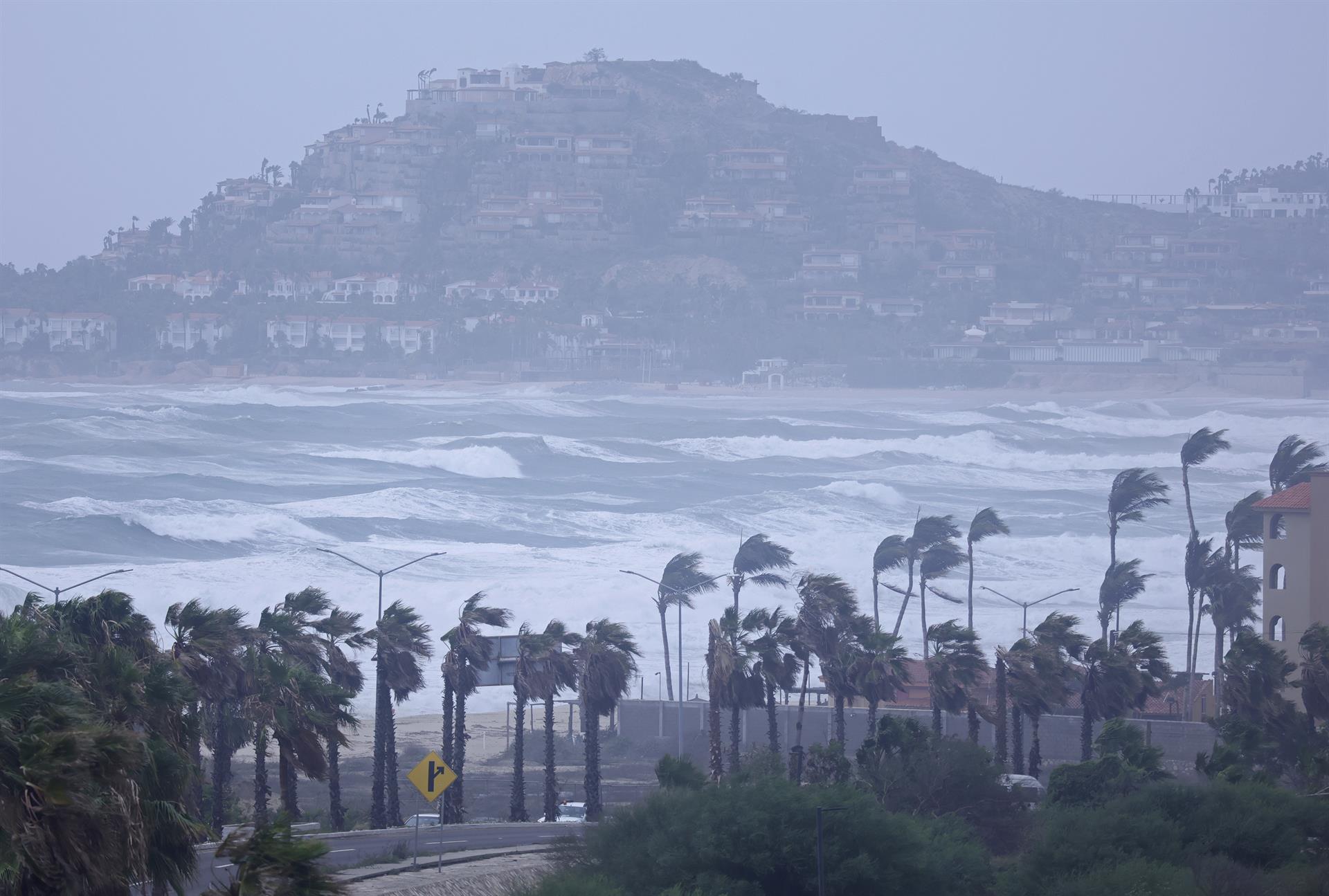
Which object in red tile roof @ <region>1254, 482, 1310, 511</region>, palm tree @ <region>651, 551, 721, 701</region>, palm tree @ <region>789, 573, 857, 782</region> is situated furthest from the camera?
palm tree @ <region>651, 551, 721, 701</region>

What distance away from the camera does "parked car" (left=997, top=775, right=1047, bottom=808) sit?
23906 mm

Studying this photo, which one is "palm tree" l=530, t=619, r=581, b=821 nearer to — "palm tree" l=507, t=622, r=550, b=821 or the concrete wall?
"palm tree" l=507, t=622, r=550, b=821

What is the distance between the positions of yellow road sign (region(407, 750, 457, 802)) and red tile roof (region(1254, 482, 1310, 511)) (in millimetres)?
21318

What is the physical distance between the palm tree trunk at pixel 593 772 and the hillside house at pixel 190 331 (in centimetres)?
16511

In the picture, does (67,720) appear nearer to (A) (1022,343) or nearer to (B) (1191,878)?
(B) (1191,878)

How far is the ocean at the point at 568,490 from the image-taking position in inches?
2247

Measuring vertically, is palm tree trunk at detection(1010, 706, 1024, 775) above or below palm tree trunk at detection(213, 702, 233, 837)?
below

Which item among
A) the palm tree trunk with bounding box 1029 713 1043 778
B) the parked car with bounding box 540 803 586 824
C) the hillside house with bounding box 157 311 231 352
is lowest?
the parked car with bounding box 540 803 586 824

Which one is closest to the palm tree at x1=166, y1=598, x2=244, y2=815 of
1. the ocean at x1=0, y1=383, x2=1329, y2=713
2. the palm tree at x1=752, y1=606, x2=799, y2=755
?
the palm tree at x1=752, y1=606, x2=799, y2=755

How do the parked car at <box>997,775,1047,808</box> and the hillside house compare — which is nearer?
the parked car at <box>997,775,1047,808</box>

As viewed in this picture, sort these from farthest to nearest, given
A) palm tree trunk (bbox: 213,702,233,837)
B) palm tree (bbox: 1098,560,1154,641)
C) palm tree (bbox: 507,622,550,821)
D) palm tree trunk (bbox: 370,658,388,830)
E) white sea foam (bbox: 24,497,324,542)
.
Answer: white sea foam (bbox: 24,497,324,542) < palm tree (bbox: 1098,560,1154,641) < palm tree (bbox: 507,622,550,821) < palm tree trunk (bbox: 370,658,388,830) < palm tree trunk (bbox: 213,702,233,837)

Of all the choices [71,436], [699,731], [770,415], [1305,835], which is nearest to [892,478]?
[770,415]

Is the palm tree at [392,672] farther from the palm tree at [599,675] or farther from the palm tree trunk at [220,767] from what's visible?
the palm tree at [599,675]

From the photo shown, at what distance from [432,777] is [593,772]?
8889 millimetres
